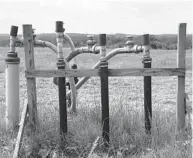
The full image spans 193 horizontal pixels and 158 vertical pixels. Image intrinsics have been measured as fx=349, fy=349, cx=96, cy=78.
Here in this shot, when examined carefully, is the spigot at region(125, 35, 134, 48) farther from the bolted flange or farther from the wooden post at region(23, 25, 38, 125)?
the wooden post at region(23, 25, 38, 125)

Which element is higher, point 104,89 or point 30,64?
point 30,64

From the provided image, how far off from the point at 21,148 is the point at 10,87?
84cm

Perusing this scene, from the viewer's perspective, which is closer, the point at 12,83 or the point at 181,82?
the point at 181,82

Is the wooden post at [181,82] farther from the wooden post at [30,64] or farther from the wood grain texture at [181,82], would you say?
the wooden post at [30,64]

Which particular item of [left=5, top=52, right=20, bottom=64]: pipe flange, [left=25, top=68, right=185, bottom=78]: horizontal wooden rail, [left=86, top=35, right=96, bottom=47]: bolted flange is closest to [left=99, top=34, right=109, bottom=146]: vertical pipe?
[left=25, top=68, right=185, bottom=78]: horizontal wooden rail

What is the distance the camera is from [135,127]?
4195 millimetres

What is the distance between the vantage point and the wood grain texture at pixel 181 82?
4.01 m

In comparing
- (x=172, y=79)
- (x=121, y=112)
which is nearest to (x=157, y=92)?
(x=172, y=79)

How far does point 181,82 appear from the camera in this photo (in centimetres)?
407

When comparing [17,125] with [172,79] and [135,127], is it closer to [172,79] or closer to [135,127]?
[135,127]

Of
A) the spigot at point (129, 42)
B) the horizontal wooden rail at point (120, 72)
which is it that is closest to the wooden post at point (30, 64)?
the horizontal wooden rail at point (120, 72)

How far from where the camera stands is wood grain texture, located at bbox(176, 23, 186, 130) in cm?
401

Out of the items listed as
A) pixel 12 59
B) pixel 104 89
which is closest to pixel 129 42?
pixel 104 89

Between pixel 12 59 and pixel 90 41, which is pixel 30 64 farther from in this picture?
pixel 90 41
